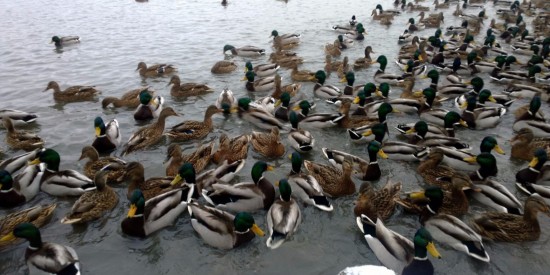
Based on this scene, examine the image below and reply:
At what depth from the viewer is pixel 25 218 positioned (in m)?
6.14

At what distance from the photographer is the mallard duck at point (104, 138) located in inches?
336

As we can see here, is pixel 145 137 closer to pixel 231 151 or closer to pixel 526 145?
pixel 231 151

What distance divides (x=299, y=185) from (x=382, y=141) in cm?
313

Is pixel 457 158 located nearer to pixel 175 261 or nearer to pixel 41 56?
pixel 175 261

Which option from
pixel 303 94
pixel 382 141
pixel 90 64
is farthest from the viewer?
pixel 90 64

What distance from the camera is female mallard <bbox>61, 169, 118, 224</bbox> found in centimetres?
633

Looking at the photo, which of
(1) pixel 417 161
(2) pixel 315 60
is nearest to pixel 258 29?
(2) pixel 315 60

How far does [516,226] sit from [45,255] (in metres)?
6.83

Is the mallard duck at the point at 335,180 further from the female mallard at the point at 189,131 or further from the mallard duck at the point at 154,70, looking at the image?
the mallard duck at the point at 154,70

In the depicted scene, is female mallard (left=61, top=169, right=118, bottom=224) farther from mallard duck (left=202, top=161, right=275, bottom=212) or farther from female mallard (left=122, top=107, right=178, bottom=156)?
female mallard (left=122, top=107, right=178, bottom=156)

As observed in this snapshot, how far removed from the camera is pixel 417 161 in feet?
27.1

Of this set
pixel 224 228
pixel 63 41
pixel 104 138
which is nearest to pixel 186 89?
pixel 104 138

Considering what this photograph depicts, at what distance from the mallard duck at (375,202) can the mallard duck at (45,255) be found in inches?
169

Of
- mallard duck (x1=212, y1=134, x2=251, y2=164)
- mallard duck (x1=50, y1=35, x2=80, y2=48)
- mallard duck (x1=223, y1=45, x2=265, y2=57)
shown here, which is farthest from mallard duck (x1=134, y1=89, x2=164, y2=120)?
mallard duck (x1=50, y1=35, x2=80, y2=48)
